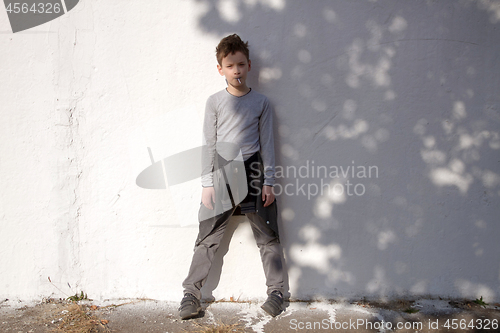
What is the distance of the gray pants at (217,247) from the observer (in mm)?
2568

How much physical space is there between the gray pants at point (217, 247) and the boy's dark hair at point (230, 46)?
45.4 inches

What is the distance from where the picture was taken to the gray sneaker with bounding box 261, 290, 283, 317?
→ 8.27ft

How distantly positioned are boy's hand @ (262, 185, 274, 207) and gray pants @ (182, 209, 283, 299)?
13 cm

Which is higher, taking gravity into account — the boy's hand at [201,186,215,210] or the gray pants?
the boy's hand at [201,186,215,210]

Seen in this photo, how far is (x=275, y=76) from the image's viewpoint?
2.66 m

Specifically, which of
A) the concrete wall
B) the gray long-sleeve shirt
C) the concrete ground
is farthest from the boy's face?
the concrete ground

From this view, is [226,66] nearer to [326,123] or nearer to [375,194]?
[326,123]

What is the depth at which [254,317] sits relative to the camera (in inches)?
102

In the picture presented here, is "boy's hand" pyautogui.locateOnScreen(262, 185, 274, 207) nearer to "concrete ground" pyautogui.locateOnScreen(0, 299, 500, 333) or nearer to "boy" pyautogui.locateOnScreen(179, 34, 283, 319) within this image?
"boy" pyautogui.locateOnScreen(179, 34, 283, 319)

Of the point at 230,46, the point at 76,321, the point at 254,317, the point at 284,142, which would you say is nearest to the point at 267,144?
the point at 284,142

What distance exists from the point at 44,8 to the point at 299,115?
2.15 metres

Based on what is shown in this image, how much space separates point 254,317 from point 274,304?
19cm

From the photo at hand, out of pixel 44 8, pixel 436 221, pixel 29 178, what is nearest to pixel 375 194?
pixel 436 221

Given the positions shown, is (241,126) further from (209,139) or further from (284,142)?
(284,142)
